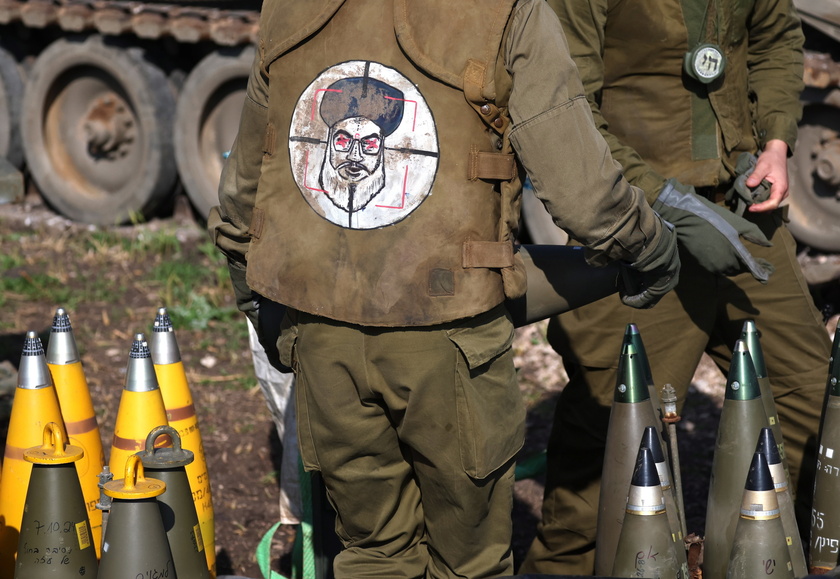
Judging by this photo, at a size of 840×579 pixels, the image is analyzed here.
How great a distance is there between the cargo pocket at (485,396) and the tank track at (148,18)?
17.1 feet

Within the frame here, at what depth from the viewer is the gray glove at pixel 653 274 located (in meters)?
2.52

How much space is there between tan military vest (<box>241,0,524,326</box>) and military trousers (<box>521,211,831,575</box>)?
0.89m

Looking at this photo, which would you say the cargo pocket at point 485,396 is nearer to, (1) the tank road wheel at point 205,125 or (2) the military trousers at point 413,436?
(2) the military trousers at point 413,436

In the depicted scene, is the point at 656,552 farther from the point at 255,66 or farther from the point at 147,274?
the point at 147,274

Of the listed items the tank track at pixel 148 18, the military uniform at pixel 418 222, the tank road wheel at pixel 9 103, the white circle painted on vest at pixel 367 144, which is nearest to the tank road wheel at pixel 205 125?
the tank track at pixel 148 18

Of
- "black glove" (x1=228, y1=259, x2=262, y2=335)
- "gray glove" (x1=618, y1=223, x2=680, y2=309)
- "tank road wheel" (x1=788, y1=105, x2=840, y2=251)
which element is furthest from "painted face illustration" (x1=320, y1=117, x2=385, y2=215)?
"tank road wheel" (x1=788, y1=105, x2=840, y2=251)

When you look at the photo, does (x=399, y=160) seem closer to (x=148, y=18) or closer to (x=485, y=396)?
(x=485, y=396)

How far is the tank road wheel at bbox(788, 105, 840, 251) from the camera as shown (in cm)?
599

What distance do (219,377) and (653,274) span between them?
334 cm

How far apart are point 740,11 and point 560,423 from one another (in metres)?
1.30

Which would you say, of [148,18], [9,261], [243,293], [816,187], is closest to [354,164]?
[243,293]

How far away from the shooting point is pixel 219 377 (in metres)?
5.53

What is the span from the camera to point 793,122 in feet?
11.0

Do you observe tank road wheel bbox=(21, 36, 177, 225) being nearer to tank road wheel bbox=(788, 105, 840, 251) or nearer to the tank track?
the tank track
